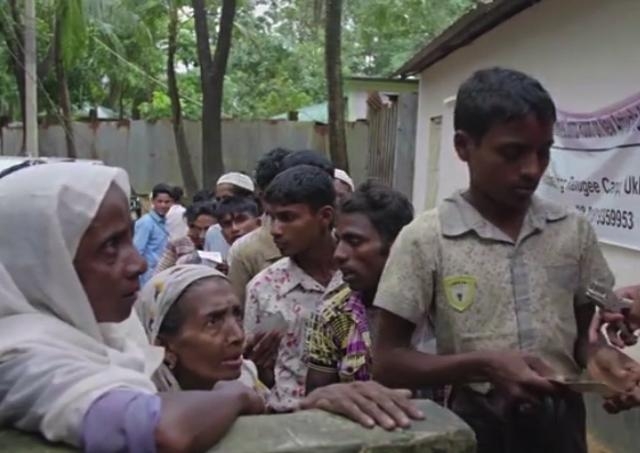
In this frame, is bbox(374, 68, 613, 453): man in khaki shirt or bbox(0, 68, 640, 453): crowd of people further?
bbox(374, 68, 613, 453): man in khaki shirt

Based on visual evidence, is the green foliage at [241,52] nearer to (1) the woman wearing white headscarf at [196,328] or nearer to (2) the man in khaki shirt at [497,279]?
(1) the woman wearing white headscarf at [196,328]

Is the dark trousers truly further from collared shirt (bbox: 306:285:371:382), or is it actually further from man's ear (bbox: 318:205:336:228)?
man's ear (bbox: 318:205:336:228)

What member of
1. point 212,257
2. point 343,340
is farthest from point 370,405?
point 212,257

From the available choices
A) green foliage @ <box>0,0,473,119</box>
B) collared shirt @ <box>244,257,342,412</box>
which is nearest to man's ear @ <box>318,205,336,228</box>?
collared shirt @ <box>244,257,342,412</box>

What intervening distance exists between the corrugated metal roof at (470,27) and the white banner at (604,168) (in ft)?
4.54

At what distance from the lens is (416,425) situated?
4.86 feet

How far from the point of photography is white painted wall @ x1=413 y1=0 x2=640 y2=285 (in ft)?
18.5

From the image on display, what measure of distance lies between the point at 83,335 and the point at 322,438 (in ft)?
1.50

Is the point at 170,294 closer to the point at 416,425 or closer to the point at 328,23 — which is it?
the point at 416,425

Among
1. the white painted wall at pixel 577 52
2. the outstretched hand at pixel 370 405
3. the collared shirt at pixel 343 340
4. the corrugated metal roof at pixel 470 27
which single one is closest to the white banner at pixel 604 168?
the white painted wall at pixel 577 52

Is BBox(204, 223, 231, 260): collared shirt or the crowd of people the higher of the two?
the crowd of people

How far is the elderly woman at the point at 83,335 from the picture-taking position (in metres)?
1.35

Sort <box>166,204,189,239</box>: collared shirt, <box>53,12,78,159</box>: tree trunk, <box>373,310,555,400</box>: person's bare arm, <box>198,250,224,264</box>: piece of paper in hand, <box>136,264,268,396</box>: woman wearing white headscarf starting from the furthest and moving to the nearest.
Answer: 1. <box>53,12,78,159</box>: tree trunk
2. <box>166,204,189,239</box>: collared shirt
3. <box>198,250,224,264</box>: piece of paper in hand
4. <box>136,264,268,396</box>: woman wearing white headscarf
5. <box>373,310,555,400</box>: person's bare arm

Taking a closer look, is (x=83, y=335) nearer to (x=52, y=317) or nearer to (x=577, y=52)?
(x=52, y=317)
